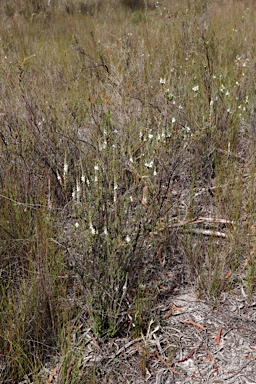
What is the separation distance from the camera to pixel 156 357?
2020 millimetres

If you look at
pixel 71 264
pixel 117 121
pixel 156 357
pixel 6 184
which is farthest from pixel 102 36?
pixel 156 357

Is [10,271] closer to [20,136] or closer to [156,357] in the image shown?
[156,357]

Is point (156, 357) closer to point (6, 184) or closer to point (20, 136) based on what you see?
point (6, 184)

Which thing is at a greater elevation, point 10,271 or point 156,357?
point 10,271

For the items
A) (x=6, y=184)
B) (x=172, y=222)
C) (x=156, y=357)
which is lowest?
(x=156, y=357)

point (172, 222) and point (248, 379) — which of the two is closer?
point (248, 379)

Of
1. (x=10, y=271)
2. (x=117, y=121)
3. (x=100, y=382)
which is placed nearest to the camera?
(x=100, y=382)

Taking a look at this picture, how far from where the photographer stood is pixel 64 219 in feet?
8.41

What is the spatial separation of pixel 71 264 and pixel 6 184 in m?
0.70

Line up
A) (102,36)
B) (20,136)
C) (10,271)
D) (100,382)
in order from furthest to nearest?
(102,36) < (20,136) < (10,271) < (100,382)

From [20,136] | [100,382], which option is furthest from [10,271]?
[20,136]

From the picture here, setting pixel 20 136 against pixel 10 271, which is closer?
pixel 10 271

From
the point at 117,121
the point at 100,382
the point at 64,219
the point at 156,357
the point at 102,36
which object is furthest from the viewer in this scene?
the point at 102,36

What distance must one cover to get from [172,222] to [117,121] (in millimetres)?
1007
